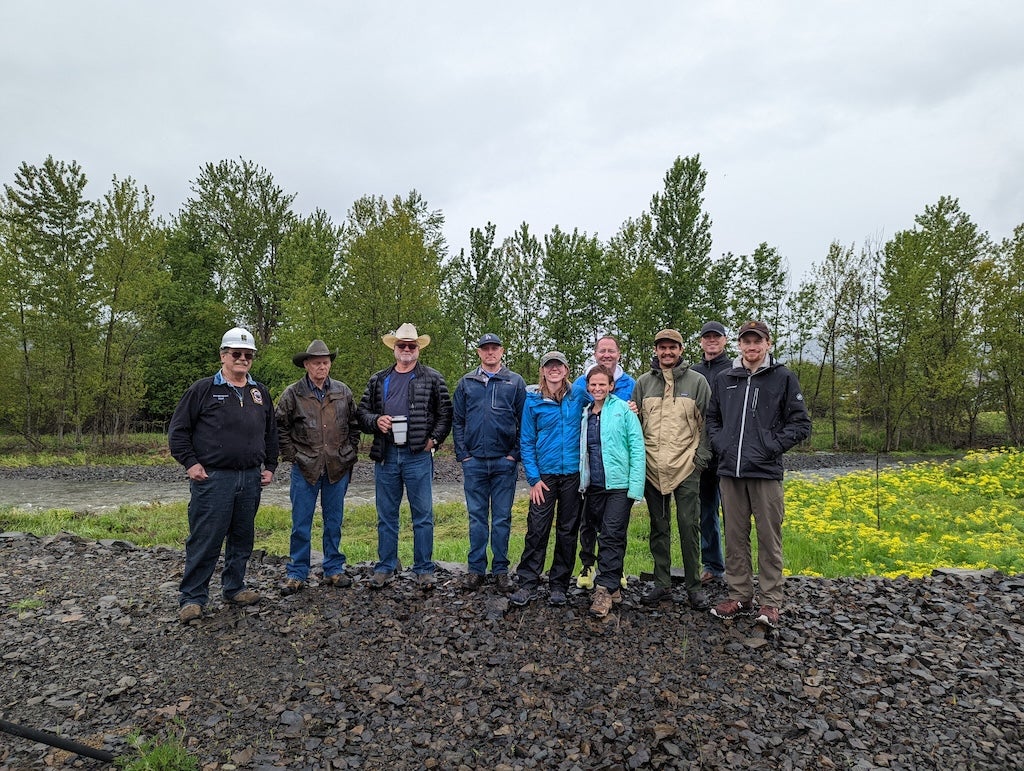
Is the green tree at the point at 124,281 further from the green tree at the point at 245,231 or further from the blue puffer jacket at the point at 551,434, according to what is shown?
the blue puffer jacket at the point at 551,434

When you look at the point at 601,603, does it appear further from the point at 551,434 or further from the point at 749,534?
the point at 551,434

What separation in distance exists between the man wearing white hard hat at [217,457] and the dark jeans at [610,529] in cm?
342

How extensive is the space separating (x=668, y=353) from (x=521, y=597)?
2839 mm

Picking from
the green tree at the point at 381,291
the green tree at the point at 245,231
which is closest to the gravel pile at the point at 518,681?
the green tree at the point at 381,291

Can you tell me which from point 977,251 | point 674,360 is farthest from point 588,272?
point 674,360

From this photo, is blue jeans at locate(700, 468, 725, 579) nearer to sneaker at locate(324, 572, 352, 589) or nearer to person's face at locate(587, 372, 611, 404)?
person's face at locate(587, 372, 611, 404)

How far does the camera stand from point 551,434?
→ 5699mm

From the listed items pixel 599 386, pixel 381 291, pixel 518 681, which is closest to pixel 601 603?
pixel 518 681

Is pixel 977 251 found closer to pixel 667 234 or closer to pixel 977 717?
pixel 667 234

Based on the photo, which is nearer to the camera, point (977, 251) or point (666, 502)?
point (666, 502)

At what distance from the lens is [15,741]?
3691 millimetres

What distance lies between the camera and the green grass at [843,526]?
7910mm

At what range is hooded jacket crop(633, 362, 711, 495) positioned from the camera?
18.4 ft

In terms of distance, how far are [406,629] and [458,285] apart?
24621mm
